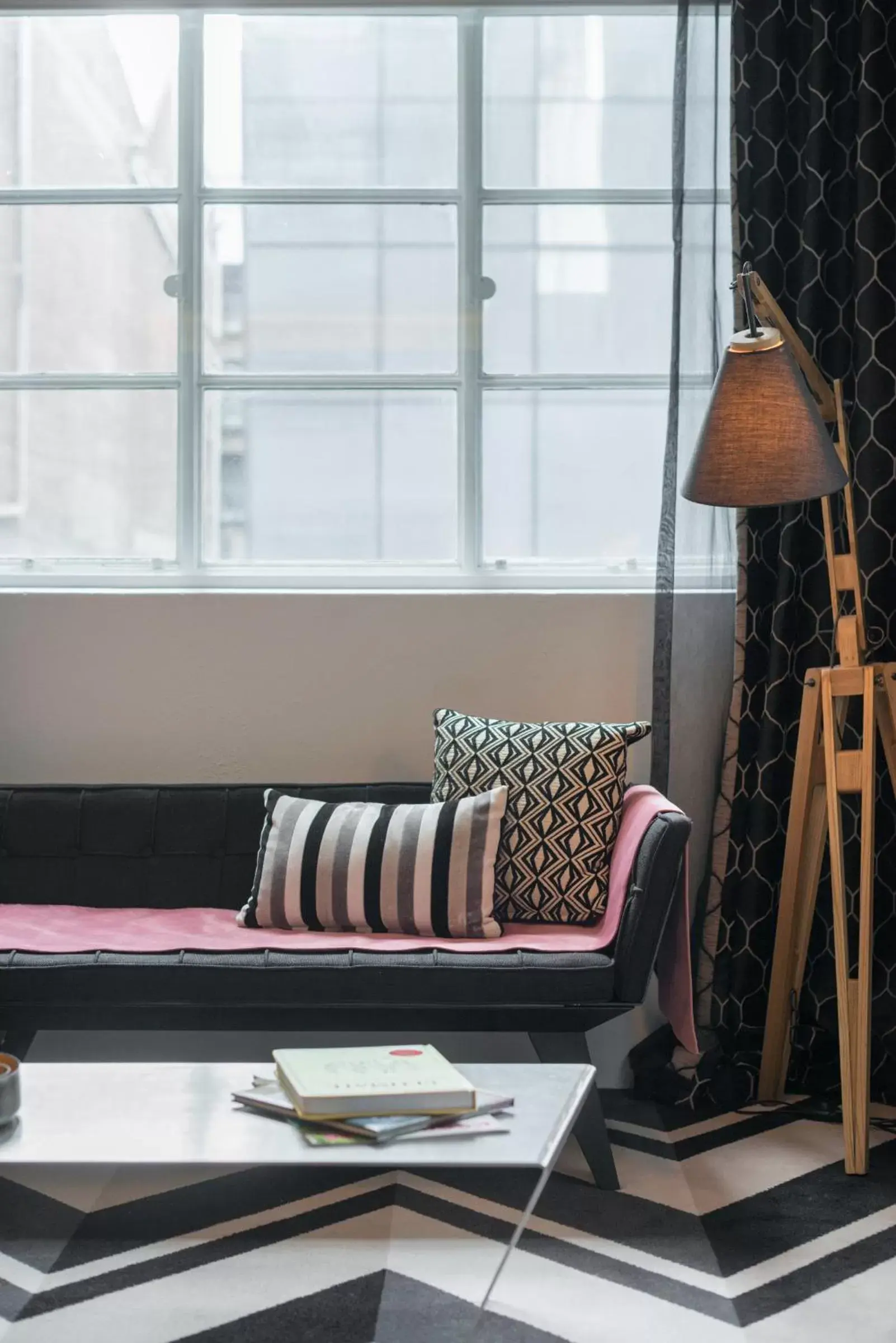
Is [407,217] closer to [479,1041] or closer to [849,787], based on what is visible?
[849,787]

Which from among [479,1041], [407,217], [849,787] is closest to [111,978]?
[479,1041]

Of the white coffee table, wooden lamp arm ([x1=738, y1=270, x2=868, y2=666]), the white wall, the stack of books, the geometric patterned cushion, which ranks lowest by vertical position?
the white coffee table

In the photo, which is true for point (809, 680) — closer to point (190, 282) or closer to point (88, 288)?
point (190, 282)

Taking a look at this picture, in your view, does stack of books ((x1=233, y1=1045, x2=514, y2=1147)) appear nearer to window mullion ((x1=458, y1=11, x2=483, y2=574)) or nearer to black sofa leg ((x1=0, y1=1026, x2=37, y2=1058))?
black sofa leg ((x1=0, y1=1026, x2=37, y2=1058))

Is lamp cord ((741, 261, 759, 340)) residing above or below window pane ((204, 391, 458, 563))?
above

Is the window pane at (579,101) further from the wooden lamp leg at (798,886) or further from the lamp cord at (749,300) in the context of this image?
the wooden lamp leg at (798,886)

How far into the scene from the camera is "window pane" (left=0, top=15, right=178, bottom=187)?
131 inches

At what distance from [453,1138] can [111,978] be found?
1.08 meters

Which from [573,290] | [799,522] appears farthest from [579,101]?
[799,522]

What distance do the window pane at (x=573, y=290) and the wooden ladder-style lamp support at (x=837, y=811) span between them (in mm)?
634

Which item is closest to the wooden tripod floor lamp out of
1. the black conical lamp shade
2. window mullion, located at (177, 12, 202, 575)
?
the black conical lamp shade

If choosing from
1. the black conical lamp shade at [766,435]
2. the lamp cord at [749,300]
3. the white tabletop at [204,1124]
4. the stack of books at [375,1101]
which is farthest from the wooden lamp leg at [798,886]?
the stack of books at [375,1101]

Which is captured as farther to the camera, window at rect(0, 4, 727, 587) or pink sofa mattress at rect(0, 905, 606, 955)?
window at rect(0, 4, 727, 587)

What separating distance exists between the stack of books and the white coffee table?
0.05ft
